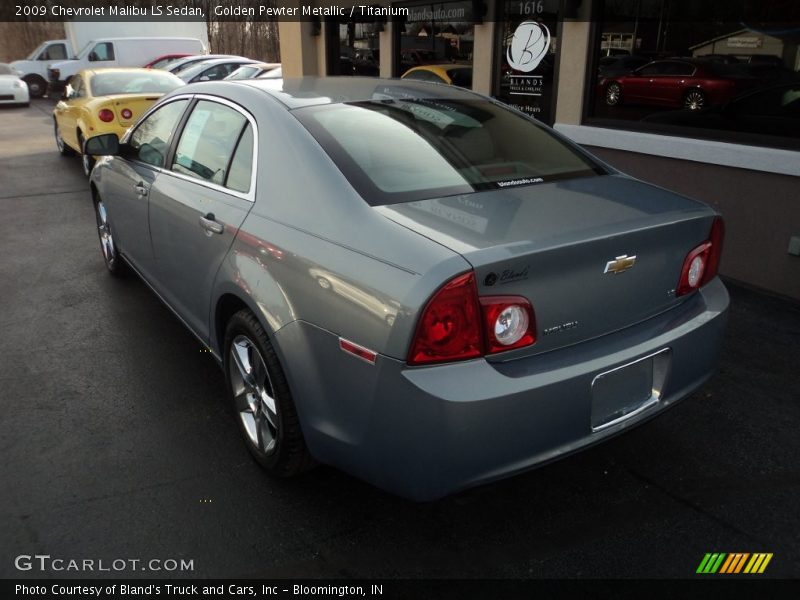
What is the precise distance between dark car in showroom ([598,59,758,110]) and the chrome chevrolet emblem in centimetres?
394

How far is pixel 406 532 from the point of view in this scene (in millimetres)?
2658

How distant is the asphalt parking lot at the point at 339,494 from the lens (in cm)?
252

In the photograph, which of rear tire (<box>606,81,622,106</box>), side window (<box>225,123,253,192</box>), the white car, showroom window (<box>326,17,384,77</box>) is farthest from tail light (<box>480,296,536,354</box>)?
the white car

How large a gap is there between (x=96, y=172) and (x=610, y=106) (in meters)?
4.62

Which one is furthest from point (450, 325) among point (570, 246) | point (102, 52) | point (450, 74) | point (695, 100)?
point (102, 52)

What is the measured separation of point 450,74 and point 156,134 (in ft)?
17.9

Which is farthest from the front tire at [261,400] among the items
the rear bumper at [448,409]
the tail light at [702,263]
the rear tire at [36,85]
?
the rear tire at [36,85]

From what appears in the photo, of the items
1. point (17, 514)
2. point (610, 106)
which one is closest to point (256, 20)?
point (610, 106)

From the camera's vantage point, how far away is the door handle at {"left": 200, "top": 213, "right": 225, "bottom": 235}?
3.02m

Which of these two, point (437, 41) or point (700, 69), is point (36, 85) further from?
point (700, 69)

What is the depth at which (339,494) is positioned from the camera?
288 centimetres

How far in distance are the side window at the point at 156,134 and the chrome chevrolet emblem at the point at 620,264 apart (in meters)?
2.61

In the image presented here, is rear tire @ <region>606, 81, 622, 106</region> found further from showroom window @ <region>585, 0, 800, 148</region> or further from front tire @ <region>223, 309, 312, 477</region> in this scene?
front tire @ <region>223, 309, 312, 477</region>

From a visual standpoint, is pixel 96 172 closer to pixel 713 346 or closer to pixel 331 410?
pixel 331 410
